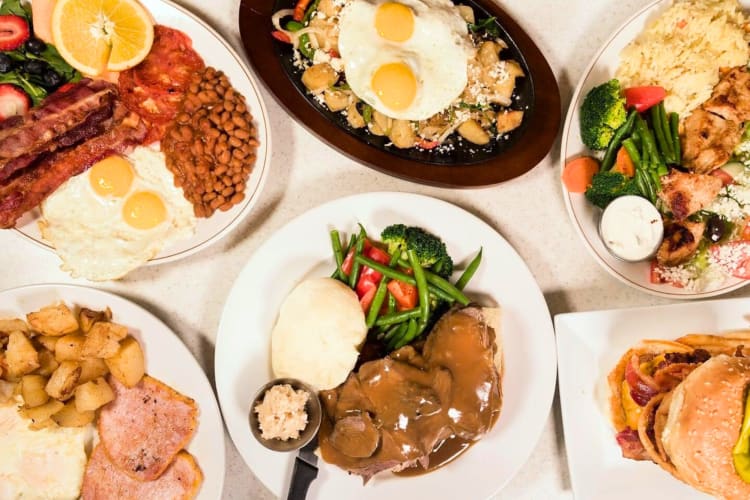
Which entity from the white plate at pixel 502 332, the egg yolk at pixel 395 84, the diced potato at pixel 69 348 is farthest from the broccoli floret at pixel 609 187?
the diced potato at pixel 69 348

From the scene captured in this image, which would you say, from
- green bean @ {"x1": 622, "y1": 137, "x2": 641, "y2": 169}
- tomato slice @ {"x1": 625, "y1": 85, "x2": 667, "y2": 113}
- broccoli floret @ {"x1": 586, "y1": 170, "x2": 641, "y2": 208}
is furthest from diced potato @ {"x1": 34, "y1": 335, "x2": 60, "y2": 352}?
tomato slice @ {"x1": 625, "y1": 85, "x2": 667, "y2": 113}

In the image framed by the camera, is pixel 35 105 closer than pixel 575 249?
Yes

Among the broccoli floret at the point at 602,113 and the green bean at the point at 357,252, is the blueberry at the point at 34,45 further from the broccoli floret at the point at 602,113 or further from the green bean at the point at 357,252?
the broccoli floret at the point at 602,113

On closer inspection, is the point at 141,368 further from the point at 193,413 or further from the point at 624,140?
Result: the point at 624,140

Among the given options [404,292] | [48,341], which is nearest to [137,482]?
[48,341]

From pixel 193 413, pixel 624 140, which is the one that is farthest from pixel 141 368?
pixel 624 140

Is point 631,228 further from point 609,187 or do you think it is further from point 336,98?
point 336,98
